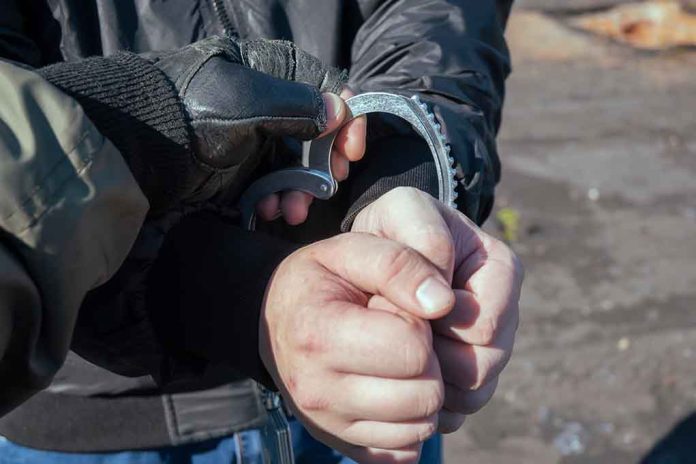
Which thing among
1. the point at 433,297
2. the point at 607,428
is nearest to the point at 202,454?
the point at 433,297

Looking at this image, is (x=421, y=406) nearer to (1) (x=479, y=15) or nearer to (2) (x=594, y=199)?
(1) (x=479, y=15)

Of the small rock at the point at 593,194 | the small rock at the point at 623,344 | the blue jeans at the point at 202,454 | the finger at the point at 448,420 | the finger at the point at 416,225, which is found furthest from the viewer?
the small rock at the point at 593,194

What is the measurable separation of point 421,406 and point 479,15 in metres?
0.90

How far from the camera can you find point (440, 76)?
1.64m

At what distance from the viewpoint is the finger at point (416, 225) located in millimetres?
1133

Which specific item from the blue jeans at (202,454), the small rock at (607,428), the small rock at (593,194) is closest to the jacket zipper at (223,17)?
the blue jeans at (202,454)

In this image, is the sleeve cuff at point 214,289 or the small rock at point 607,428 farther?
the small rock at point 607,428

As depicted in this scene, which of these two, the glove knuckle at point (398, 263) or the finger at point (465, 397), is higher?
the glove knuckle at point (398, 263)

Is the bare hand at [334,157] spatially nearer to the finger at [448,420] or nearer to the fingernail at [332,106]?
the fingernail at [332,106]

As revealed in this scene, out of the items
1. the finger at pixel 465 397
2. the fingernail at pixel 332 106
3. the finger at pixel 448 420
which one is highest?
the fingernail at pixel 332 106

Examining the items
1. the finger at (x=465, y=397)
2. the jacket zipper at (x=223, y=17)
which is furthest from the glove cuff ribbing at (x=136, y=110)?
the finger at (x=465, y=397)

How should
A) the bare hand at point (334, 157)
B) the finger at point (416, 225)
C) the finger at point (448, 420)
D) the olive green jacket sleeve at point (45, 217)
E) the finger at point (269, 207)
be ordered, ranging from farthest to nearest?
1. the finger at point (269, 207)
2. the bare hand at point (334, 157)
3. the finger at point (448, 420)
4. the finger at point (416, 225)
5. the olive green jacket sleeve at point (45, 217)

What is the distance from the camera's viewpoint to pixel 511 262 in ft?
3.96

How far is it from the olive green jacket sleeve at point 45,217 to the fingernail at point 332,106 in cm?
34
